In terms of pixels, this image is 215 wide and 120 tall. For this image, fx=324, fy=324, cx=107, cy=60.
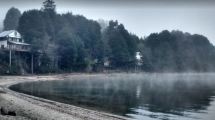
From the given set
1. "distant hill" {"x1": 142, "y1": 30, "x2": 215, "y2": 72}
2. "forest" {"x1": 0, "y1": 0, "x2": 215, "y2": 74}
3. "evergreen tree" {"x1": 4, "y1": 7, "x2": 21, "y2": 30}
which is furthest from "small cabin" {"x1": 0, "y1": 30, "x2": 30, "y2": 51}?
"evergreen tree" {"x1": 4, "y1": 7, "x2": 21, "y2": 30}

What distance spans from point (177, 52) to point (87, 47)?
66508 mm

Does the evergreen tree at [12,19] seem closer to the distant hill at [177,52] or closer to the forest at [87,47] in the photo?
the forest at [87,47]

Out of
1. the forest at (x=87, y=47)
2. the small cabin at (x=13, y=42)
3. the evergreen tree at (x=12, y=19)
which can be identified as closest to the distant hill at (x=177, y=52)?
the forest at (x=87, y=47)

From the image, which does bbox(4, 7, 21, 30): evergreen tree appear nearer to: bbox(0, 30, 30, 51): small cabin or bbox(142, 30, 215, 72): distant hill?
bbox(142, 30, 215, 72): distant hill

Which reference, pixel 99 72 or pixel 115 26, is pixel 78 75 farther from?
pixel 115 26

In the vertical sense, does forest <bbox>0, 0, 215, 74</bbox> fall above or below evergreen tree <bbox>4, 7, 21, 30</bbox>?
below

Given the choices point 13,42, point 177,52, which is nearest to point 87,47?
point 13,42

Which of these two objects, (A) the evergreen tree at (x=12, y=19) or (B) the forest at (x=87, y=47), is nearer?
(B) the forest at (x=87, y=47)

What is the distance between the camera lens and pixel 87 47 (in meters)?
100

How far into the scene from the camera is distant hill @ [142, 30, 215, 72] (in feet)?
448

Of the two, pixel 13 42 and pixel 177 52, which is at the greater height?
pixel 13 42

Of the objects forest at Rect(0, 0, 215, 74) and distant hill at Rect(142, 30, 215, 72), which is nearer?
forest at Rect(0, 0, 215, 74)

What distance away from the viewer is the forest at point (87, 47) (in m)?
79.9

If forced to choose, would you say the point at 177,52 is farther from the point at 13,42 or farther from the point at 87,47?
the point at 13,42
